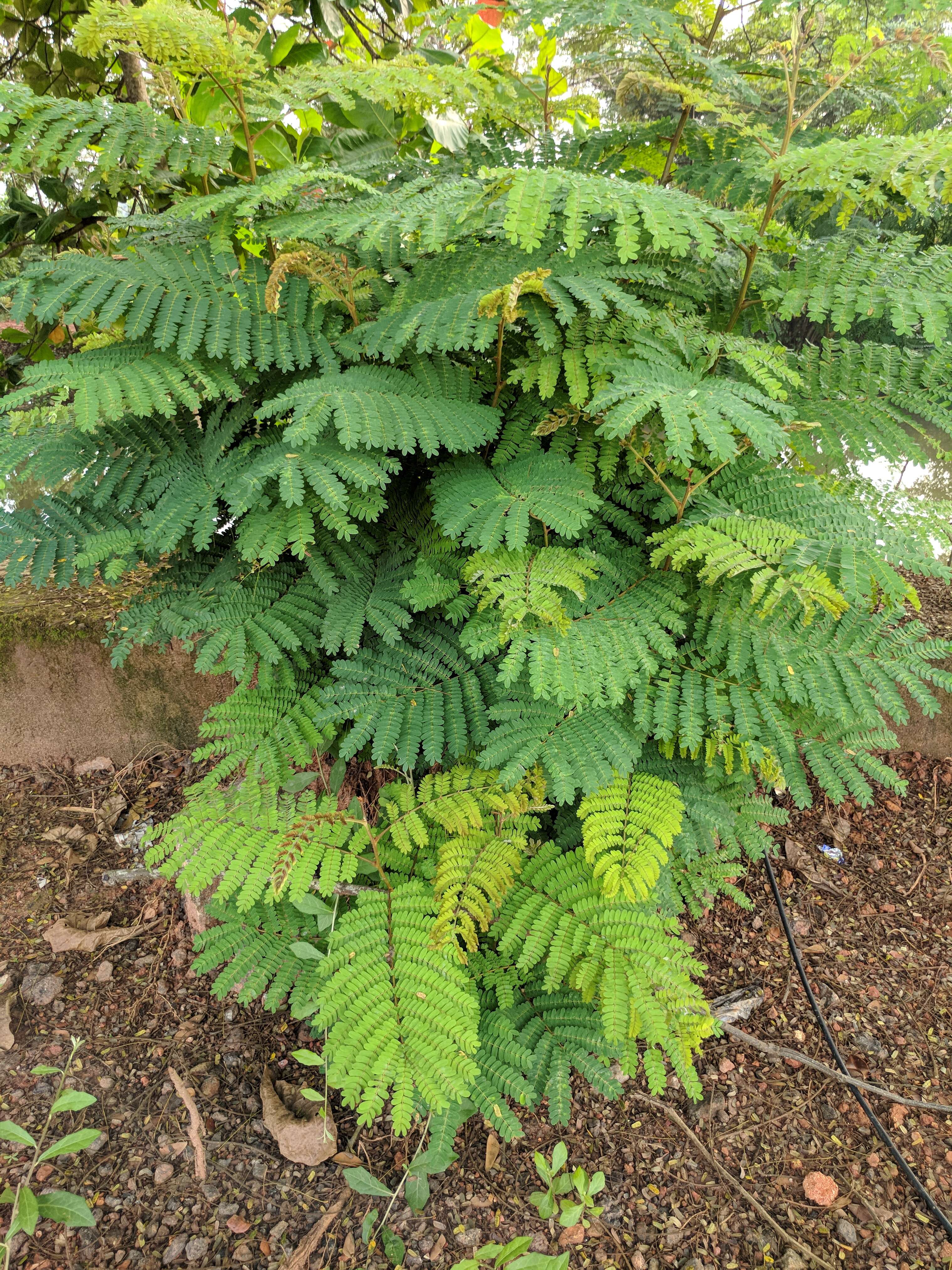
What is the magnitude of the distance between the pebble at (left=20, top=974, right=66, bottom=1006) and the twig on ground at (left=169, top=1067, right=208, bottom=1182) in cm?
45

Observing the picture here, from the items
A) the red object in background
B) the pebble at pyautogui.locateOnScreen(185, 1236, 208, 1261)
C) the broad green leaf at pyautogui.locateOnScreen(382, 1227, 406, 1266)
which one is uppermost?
the red object in background

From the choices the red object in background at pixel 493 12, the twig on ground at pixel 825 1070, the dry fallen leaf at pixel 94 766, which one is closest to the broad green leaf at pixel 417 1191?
the twig on ground at pixel 825 1070

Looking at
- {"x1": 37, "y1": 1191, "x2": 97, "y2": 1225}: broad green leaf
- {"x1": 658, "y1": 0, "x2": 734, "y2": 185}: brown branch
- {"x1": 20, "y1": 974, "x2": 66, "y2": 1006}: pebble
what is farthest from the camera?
{"x1": 20, "y1": 974, "x2": 66, "y2": 1006}: pebble

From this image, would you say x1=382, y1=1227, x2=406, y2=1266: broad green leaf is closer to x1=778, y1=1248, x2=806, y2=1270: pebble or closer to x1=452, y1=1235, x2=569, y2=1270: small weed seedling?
x1=452, y1=1235, x2=569, y2=1270: small weed seedling

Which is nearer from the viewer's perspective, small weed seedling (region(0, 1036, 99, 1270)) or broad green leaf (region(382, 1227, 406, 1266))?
small weed seedling (region(0, 1036, 99, 1270))

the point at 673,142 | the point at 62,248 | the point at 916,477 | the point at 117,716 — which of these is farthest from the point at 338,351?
the point at 916,477

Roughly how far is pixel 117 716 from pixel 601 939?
2.12 meters

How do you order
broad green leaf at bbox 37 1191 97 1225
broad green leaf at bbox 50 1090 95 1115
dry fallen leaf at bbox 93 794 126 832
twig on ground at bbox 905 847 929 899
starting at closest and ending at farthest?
broad green leaf at bbox 37 1191 97 1225 → broad green leaf at bbox 50 1090 95 1115 → twig on ground at bbox 905 847 929 899 → dry fallen leaf at bbox 93 794 126 832

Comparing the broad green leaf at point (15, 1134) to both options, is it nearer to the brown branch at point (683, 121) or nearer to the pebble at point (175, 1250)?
the pebble at point (175, 1250)

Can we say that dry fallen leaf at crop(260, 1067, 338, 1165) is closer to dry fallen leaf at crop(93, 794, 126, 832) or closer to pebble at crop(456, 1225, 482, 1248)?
pebble at crop(456, 1225, 482, 1248)

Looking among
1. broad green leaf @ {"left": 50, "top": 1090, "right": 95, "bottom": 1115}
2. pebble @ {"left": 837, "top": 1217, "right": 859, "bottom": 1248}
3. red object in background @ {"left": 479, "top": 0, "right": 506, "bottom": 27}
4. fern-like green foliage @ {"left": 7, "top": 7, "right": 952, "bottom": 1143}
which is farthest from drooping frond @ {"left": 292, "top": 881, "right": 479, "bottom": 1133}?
red object in background @ {"left": 479, "top": 0, "right": 506, "bottom": 27}

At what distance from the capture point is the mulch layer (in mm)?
1596

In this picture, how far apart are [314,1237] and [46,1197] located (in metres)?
0.55

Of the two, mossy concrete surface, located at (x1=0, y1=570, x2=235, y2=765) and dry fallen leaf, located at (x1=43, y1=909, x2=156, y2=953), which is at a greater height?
mossy concrete surface, located at (x1=0, y1=570, x2=235, y2=765)
